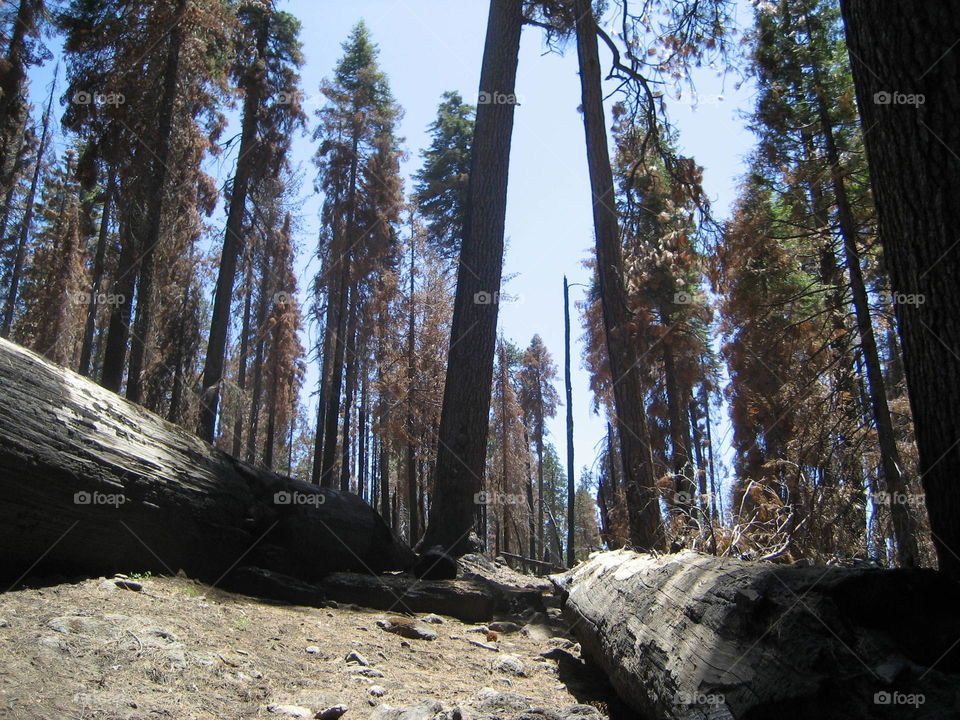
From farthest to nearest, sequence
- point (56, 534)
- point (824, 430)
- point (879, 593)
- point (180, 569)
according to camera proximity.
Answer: point (824, 430) → point (180, 569) → point (56, 534) → point (879, 593)

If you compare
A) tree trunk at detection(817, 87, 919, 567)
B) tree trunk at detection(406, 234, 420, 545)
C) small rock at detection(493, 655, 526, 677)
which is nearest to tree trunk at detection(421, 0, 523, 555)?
small rock at detection(493, 655, 526, 677)

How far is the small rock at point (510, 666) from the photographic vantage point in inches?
197

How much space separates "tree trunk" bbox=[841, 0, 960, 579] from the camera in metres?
3.11

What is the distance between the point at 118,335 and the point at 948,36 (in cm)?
1305

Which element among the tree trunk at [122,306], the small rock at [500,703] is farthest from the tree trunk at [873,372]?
the tree trunk at [122,306]

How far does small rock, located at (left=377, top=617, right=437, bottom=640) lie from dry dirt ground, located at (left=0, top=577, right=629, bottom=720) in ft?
0.25

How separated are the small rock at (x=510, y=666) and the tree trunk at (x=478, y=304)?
10.9ft

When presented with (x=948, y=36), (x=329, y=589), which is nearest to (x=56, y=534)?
(x=329, y=589)

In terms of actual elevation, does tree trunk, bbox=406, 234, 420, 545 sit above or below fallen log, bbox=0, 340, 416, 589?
above

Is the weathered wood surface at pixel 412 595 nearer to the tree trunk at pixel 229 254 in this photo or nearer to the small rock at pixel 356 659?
the small rock at pixel 356 659

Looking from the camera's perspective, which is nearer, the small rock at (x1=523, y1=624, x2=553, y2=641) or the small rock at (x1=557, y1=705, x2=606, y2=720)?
the small rock at (x1=557, y1=705, x2=606, y2=720)

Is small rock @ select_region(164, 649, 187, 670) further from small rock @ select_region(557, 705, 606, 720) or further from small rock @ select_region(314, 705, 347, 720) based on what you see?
small rock @ select_region(557, 705, 606, 720)

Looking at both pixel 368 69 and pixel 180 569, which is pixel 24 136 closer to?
pixel 368 69

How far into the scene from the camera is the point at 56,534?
4930 millimetres
